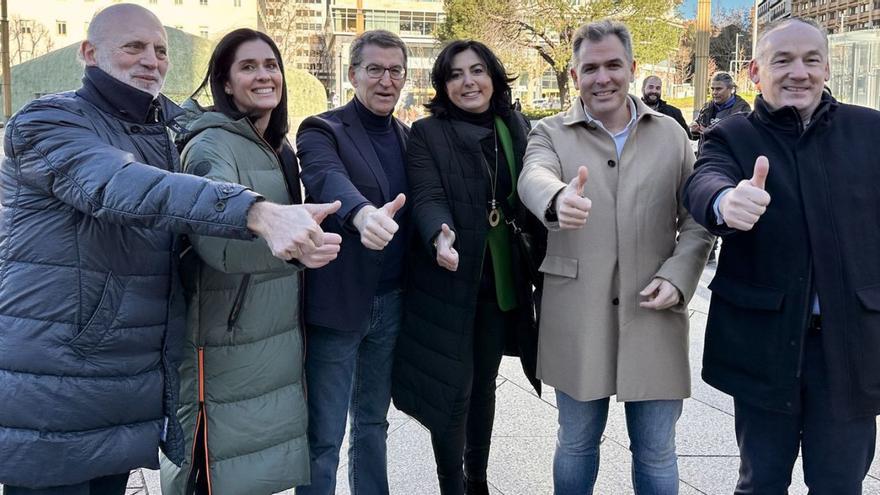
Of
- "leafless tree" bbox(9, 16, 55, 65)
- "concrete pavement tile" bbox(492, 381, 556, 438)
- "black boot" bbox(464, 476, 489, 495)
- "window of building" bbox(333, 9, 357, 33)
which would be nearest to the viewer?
"black boot" bbox(464, 476, 489, 495)

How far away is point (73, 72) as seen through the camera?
90.1ft

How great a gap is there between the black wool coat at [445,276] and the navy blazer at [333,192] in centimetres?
18

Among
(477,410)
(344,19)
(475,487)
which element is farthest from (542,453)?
(344,19)

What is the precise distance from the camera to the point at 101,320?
77.5 inches

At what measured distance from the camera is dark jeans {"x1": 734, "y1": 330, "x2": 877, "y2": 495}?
2.19 metres

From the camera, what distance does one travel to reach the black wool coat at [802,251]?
2127 mm

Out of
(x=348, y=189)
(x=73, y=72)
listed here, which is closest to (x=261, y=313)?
(x=348, y=189)

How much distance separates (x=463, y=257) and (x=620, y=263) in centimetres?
60

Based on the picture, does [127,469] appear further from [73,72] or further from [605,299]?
[73,72]

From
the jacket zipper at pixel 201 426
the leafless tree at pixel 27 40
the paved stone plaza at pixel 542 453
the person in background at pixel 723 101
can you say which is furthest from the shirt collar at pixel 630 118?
the leafless tree at pixel 27 40

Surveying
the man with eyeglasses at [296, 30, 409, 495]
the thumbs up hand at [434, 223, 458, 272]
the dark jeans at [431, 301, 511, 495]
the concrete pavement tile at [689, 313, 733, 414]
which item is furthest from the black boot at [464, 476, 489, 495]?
the concrete pavement tile at [689, 313, 733, 414]

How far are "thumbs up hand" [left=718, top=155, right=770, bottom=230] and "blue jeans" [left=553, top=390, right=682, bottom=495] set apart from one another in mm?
835

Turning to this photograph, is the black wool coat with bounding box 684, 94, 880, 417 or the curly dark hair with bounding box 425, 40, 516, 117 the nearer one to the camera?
the black wool coat with bounding box 684, 94, 880, 417

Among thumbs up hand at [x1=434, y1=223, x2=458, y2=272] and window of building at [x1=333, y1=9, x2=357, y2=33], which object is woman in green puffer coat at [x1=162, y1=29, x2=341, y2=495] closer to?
thumbs up hand at [x1=434, y1=223, x2=458, y2=272]
